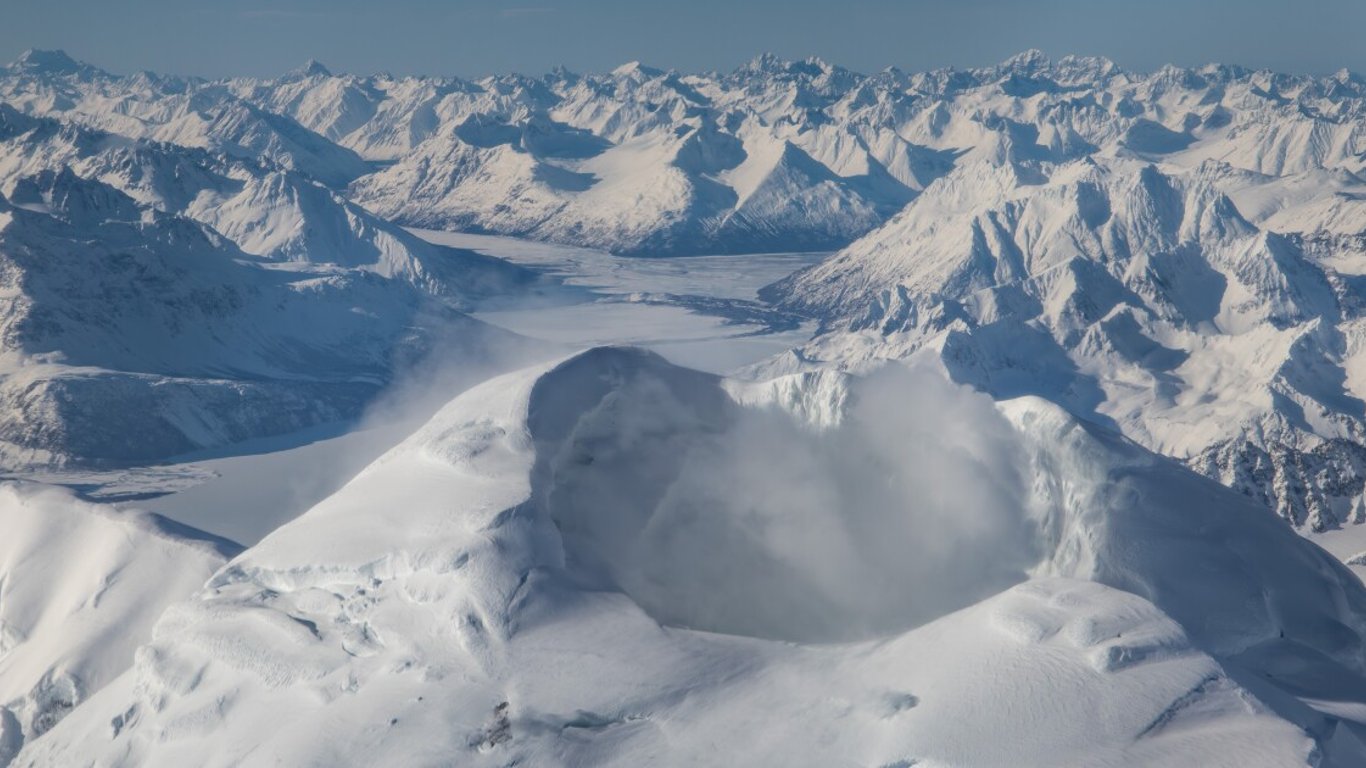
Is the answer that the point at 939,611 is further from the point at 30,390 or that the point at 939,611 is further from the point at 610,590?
the point at 30,390

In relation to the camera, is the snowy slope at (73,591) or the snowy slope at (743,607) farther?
the snowy slope at (73,591)

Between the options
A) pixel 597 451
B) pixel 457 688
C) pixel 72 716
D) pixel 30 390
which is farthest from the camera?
pixel 30 390

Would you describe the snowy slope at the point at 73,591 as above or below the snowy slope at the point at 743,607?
below

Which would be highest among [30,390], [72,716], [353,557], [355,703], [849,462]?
[849,462]

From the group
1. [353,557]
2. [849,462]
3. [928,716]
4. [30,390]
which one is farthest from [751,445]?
[30,390]

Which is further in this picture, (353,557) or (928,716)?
(353,557)
